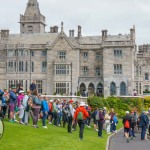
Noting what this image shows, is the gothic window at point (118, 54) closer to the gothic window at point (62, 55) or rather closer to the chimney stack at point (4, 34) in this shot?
the gothic window at point (62, 55)

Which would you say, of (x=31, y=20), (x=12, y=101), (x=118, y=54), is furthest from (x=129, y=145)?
(x=31, y=20)

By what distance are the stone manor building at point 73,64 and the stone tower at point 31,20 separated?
1691 cm

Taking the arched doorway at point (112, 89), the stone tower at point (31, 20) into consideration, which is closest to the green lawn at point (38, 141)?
the arched doorway at point (112, 89)

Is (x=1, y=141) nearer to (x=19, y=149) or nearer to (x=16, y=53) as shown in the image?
(x=19, y=149)

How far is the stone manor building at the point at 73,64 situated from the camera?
78.3m

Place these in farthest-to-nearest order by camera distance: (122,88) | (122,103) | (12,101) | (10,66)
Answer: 1. (10,66)
2. (122,88)
3. (122,103)
4. (12,101)

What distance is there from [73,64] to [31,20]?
24.9m

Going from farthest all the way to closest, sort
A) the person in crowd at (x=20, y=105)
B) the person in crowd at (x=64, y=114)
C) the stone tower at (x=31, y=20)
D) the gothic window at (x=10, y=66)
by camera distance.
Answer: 1. the stone tower at (x=31, y=20)
2. the gothic window at (x=10, y=66)
3. the person in crowd at (x=64, y=114)
4. the person in crowd at (x=20, y=105)

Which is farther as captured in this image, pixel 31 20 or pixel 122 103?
pixel 31 20

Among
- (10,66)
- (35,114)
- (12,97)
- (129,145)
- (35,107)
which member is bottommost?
(129,145)

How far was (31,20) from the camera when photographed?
100938 millimetres

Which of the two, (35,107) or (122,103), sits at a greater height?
(35,107)

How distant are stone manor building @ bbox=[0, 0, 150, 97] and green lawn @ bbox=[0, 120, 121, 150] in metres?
50.8

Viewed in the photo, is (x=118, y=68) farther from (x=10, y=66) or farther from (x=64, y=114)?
(x=64, y=114)
